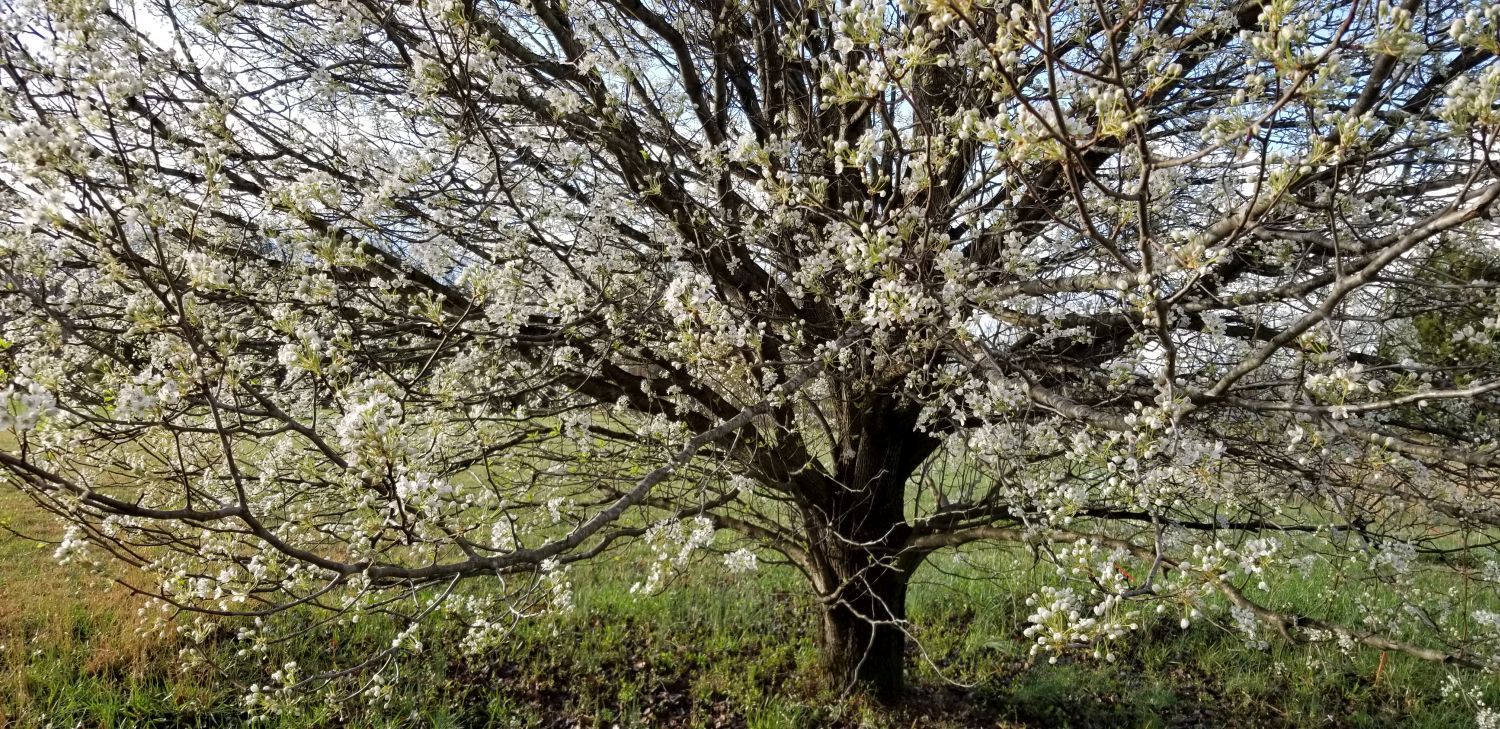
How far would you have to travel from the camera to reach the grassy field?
4.60 meters

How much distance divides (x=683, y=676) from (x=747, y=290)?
11.1 feet

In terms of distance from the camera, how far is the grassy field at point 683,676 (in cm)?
460

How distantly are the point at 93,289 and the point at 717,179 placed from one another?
11.2 feet

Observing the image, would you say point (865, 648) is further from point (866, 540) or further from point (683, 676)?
point (683, 676)

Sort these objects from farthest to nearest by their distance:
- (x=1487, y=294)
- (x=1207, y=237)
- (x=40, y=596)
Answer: (x=40, y=596) → (x=1487, y=294) → (x=1207, y=237)

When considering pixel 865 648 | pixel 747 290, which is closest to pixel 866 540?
pixel 865 648

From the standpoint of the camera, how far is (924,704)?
512 cm

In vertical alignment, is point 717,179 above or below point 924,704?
above

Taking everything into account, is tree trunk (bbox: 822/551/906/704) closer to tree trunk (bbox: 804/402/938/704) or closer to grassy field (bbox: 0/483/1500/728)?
tree trunk (bbox: 804/402/938/704)

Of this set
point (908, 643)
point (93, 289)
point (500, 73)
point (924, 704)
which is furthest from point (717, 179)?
point (908, 643)

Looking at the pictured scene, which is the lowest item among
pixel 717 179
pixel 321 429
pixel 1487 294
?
pixel 321 429

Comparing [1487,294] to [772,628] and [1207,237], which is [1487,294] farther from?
[772,628]

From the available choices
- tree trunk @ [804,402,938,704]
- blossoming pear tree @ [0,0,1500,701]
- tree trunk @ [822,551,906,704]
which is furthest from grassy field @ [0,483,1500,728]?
blossoming pear tree @ [0,0,1500,701]

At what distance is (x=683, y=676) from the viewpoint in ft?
18.1
